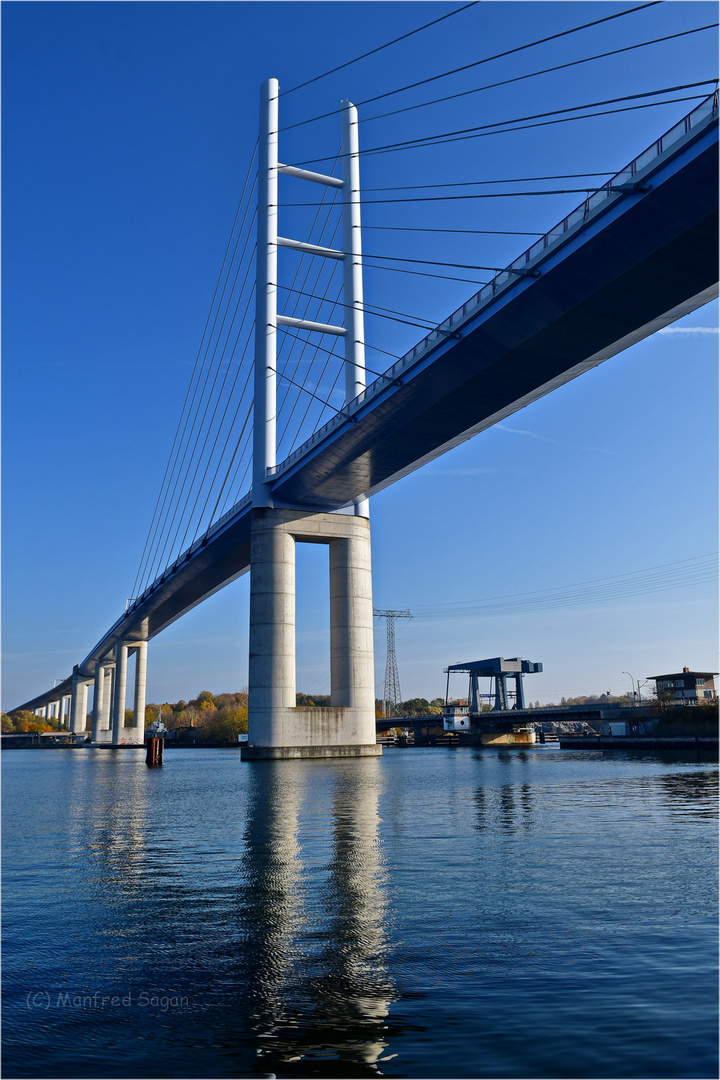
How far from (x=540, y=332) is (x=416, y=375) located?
6.90 m

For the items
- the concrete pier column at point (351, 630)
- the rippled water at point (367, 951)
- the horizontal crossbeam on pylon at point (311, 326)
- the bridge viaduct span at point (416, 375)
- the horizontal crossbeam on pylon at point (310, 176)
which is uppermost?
the horizontal crossbeam on pylon at point (310, 176)

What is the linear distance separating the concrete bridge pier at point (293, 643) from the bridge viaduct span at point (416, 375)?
99mm

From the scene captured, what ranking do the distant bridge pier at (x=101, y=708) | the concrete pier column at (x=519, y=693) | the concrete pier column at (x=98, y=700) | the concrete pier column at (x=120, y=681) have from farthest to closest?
the concrete pier column at (x=98, y=700) → the distant bridge pier at (x=101, y=708) → the concrete pier column at (x=120, y=681) → the concrete pier column at (x=519, y=693)

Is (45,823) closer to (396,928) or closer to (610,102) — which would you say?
(396,928)

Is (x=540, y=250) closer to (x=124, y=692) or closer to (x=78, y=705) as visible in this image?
(x=124, y=692)

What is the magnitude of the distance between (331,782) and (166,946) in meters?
26.2

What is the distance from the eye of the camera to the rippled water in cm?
639

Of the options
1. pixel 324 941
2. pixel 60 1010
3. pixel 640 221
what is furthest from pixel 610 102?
pixel 60 1010

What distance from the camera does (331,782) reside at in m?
35.3

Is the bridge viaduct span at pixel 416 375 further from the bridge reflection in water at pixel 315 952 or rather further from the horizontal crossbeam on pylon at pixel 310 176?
the bridge reflection in water at pixel 315 952

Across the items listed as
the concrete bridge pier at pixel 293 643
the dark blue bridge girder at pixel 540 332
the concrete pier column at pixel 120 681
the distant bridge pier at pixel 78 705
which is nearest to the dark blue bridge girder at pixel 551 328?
the dark blue bridge girder at pixel 540 332

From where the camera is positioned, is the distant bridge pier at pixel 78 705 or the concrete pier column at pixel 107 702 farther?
the distant bridge pier at pixel 78 705

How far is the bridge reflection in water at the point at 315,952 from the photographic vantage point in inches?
258

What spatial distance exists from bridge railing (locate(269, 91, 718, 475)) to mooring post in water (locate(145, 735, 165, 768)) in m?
30.8
